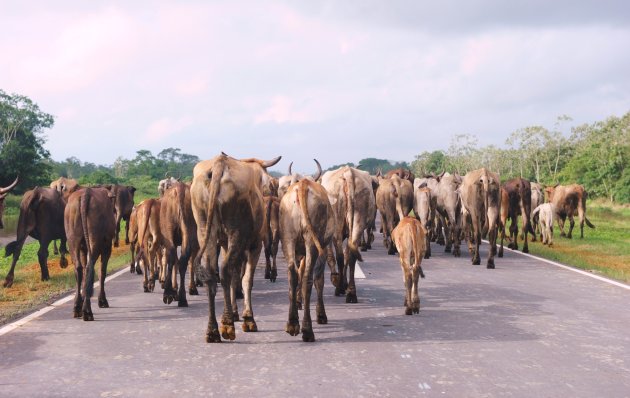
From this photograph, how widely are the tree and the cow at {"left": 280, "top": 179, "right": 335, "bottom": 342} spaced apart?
44.7 m

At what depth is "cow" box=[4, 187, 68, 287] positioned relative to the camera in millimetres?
11938

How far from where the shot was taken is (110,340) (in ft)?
22.6

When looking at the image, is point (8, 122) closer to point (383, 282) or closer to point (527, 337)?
point (383, 282)

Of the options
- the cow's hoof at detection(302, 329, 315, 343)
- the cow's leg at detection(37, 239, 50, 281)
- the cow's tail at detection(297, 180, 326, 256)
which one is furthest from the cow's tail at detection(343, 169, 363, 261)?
the cow's leg at detection(37, 239, 50, 281)

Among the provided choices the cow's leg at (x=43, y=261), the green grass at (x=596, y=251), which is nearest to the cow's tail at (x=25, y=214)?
the cow's leg at (x=43, y=261)

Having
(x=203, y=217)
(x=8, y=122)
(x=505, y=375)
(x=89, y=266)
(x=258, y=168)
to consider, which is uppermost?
(x=8, y=122)

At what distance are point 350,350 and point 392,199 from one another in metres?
9.50

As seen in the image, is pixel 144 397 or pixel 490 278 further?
pixel 490 278

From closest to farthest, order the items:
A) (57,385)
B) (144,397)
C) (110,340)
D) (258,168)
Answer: (144,397)
(57,385)
(110,340)
(258,168)

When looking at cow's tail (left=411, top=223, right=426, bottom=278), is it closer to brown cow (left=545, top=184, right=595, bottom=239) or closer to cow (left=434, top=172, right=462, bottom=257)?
cow (left=434, top=172, right=462, bottom=257)

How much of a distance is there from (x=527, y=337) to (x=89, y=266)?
564 centimetres

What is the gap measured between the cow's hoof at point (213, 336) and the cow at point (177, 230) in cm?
223

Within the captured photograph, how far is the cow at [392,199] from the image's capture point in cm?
1559

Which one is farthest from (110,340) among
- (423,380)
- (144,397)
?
(423,380)
